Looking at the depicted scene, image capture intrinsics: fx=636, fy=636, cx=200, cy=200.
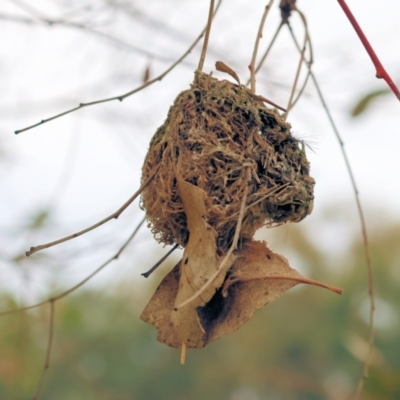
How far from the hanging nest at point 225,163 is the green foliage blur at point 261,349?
616 centimetres

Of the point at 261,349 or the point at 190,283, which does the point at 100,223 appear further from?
the point at 261,349

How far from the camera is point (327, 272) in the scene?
996cm

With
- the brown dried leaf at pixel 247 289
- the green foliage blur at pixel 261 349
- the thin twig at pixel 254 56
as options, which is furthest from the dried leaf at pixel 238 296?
the green foliage blur at pixel 261 349

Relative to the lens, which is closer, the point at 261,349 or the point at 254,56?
the point at 254,56

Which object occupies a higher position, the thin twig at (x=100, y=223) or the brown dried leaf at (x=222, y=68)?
the brown dried leaf at (x=222, y=68)

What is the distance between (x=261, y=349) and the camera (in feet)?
32.4

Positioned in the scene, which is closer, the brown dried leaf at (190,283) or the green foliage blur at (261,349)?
the brown dried leaf at (190,283)

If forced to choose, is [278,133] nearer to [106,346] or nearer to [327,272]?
[106,346]

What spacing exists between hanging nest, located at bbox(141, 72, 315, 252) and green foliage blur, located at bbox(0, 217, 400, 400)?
616 cm

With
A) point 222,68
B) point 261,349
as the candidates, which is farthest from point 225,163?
point 261,349

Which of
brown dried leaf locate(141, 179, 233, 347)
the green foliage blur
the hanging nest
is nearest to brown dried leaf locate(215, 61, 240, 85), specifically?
the hanging nest

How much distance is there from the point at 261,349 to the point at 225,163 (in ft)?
29.6

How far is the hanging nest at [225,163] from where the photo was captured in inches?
49.0

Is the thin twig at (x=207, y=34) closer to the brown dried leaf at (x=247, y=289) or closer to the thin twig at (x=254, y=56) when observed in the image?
the thin twig at (x=254, y=56)
